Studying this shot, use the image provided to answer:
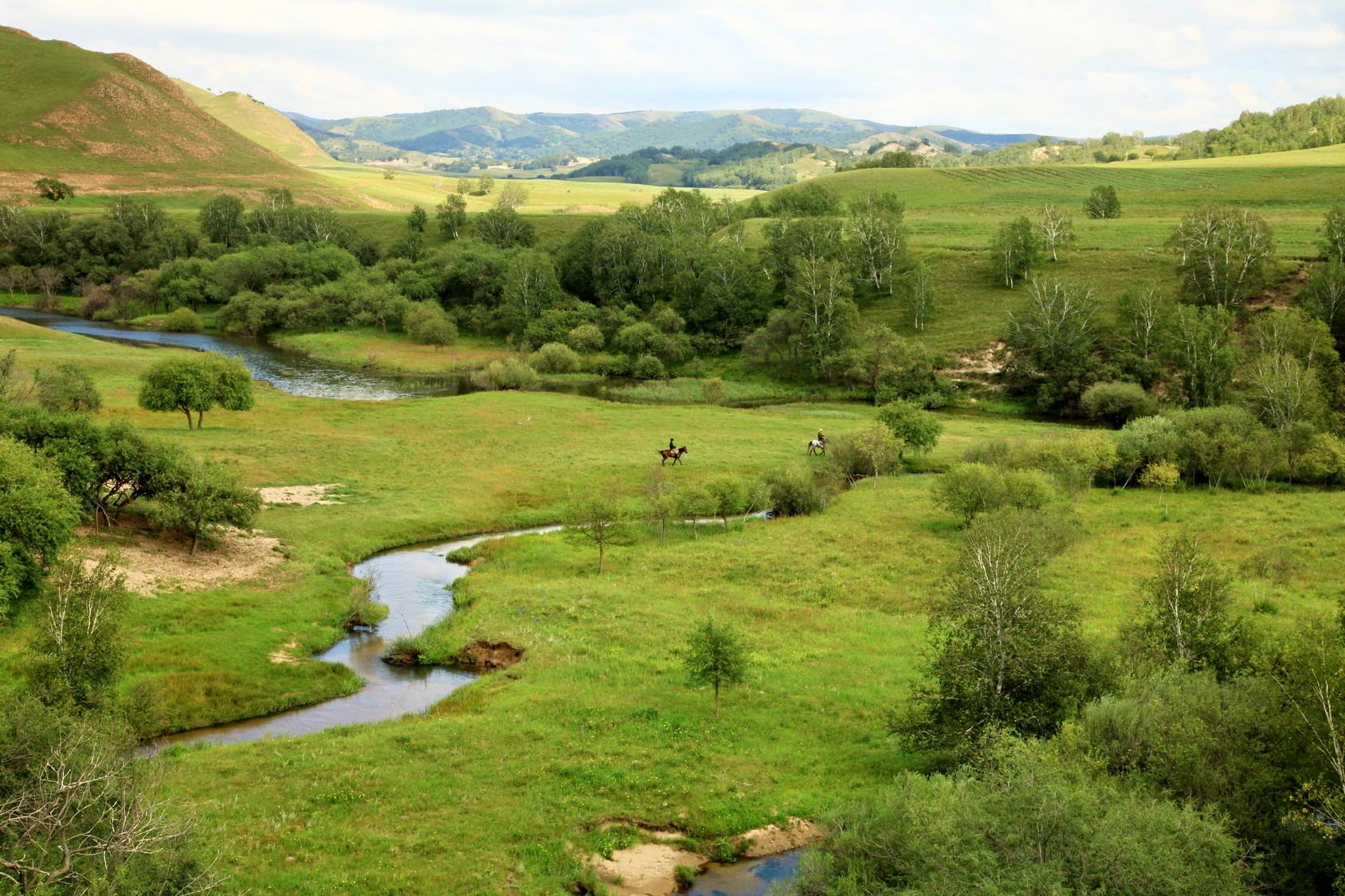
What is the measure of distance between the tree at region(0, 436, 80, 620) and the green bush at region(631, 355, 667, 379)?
73.8 m

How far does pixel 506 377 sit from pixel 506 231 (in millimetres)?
63917

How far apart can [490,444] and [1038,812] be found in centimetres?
5328

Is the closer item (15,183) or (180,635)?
(180,635)

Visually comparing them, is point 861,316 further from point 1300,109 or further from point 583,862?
point 1300,109

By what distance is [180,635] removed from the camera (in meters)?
33.3

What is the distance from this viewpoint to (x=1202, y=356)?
76.9m

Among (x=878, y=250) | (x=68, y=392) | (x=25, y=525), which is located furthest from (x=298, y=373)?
(x=25, y=525)

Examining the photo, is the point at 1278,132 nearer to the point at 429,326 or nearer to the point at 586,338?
the point at 586,338

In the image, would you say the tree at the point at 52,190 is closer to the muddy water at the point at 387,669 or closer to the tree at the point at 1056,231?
the muddy water at the point at 387,669

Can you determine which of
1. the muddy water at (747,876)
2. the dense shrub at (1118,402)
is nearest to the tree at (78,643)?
the muddy water at (747,876)

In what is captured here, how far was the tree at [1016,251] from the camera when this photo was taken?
105875mm

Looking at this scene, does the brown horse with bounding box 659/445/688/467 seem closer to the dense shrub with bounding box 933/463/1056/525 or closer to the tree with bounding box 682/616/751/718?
the dense shrub with bounding box 933/463/1056/525

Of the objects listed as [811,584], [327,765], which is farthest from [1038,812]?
[811,584]

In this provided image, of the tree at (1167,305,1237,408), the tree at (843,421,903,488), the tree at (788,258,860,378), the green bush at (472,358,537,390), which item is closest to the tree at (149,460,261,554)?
the tree at (843,421,903,488)
